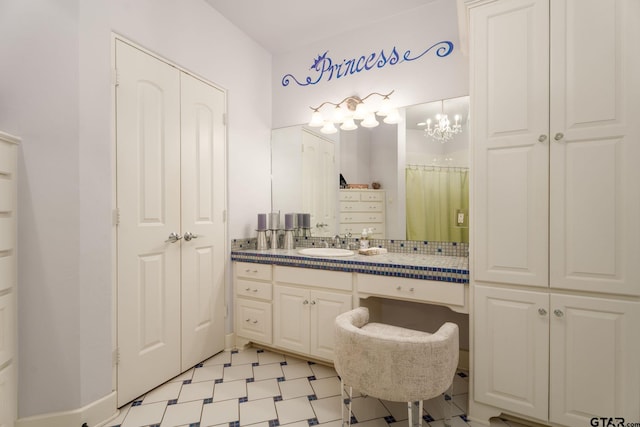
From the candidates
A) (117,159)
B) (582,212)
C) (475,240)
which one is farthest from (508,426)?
(117,159)

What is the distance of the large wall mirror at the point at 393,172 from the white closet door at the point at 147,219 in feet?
3.77

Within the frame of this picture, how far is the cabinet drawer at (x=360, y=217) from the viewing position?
256 centimetres

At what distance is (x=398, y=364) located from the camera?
53.8 inches

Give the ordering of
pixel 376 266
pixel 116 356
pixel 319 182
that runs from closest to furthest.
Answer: pixel 116 356
pixel 376 266
pixel 319 182

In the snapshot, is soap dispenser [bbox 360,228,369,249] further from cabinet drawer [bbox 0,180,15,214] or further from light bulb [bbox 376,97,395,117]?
cabinet drawer [bbox 0,180,15,214]

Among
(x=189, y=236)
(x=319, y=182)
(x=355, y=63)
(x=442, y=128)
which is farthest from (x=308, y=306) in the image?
(x=355, y=63)

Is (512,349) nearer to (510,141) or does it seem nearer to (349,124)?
(510,141)

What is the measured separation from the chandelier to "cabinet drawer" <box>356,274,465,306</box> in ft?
3.75

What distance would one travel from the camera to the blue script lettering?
7.64 ft

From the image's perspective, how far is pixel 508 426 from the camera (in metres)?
1.65

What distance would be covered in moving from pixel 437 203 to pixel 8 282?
256 cm

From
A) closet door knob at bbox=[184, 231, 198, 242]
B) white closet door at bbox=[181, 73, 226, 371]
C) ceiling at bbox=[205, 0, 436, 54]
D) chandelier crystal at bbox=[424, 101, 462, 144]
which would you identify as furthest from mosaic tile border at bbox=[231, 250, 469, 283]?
ceiling at bbox=[205, 0, 436, 54]

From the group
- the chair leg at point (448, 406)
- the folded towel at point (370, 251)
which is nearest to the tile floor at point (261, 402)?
the chair leg at point (448, 406)

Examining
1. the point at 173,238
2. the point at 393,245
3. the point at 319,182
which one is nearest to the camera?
the point at 173,238
